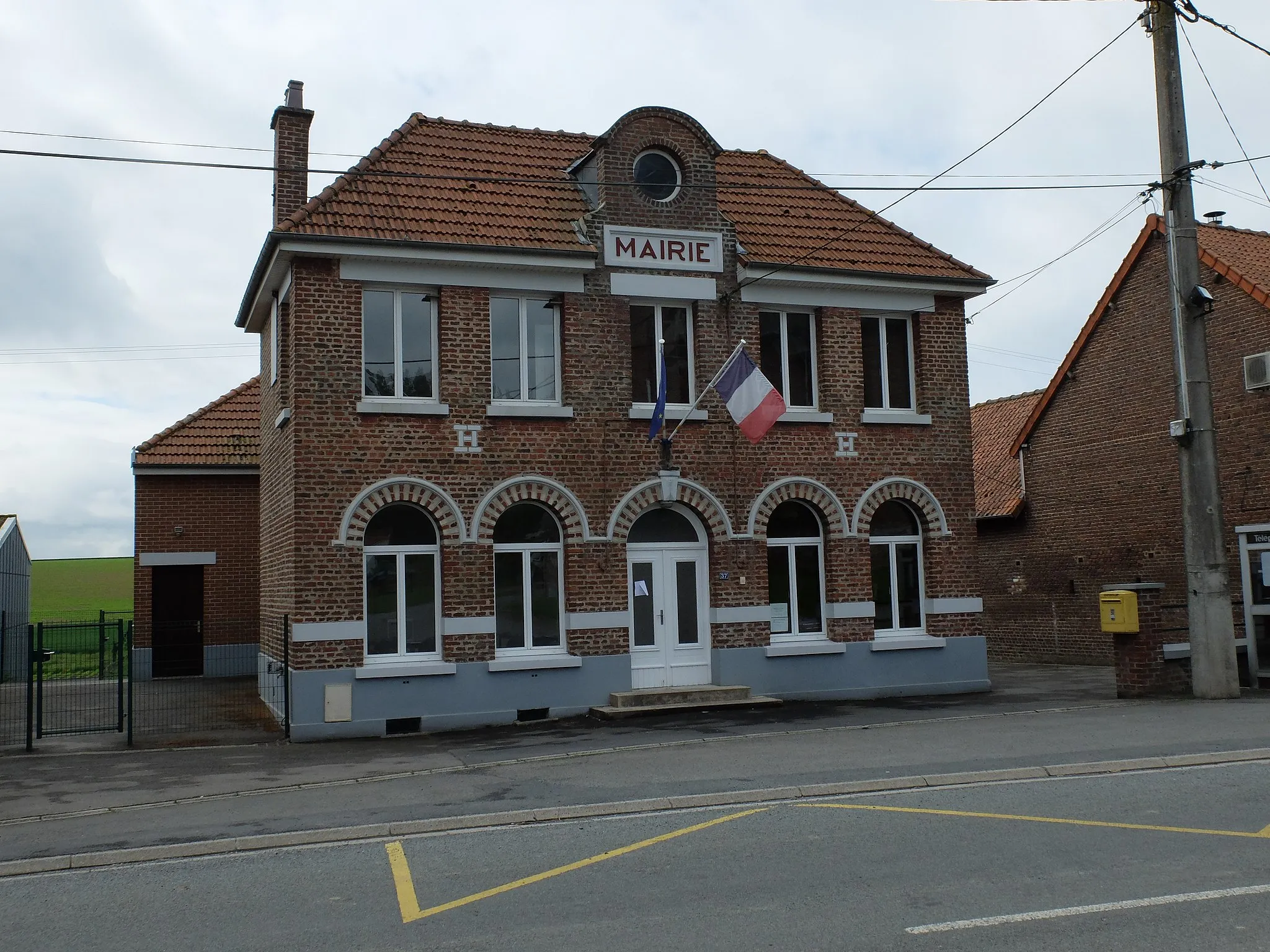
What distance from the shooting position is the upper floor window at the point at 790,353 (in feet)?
62.5

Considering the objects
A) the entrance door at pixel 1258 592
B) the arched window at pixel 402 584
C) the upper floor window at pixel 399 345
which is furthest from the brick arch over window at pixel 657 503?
the entrance door at pixel 1258 592

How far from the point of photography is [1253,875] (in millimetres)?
7289

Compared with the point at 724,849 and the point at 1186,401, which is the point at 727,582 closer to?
the point at 1186,401


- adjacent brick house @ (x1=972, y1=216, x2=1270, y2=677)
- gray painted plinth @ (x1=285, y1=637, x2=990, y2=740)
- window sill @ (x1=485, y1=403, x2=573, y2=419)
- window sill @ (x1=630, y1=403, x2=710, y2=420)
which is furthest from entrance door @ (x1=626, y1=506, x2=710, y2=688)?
adjacent brick house @ (x1=972, y1=216, x2=1270, y2=677)

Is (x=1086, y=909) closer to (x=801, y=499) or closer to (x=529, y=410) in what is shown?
(x=529, y=410)

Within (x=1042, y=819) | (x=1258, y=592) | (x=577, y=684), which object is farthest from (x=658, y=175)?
(x=1258, y=592)

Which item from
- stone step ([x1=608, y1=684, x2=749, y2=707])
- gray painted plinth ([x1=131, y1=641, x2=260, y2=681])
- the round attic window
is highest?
the round attic window

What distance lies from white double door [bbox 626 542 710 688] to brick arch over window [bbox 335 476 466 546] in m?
2.78

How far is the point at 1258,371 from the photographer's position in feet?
65.6

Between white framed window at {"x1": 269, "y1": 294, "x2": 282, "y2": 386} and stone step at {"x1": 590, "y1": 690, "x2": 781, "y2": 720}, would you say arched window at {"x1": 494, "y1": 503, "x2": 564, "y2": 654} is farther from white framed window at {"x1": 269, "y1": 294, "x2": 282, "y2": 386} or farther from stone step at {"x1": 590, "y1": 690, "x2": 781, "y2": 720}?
white framed window at {"x1": 269, "y1": 294, "x2": 282, "y2": 386}

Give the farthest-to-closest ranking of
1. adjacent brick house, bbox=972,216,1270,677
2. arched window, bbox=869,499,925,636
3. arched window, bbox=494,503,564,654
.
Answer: adjacent brick house, bbox=972,216,1270,677
arched window, bbox=869,499,925,636
arched window, bbox=494,503,564,654

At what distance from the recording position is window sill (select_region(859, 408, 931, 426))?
63.2 feet

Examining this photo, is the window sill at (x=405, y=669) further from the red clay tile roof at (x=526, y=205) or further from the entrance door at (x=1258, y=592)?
the entrance door at (x=1258, y=592)

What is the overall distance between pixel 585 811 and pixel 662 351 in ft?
30.5
